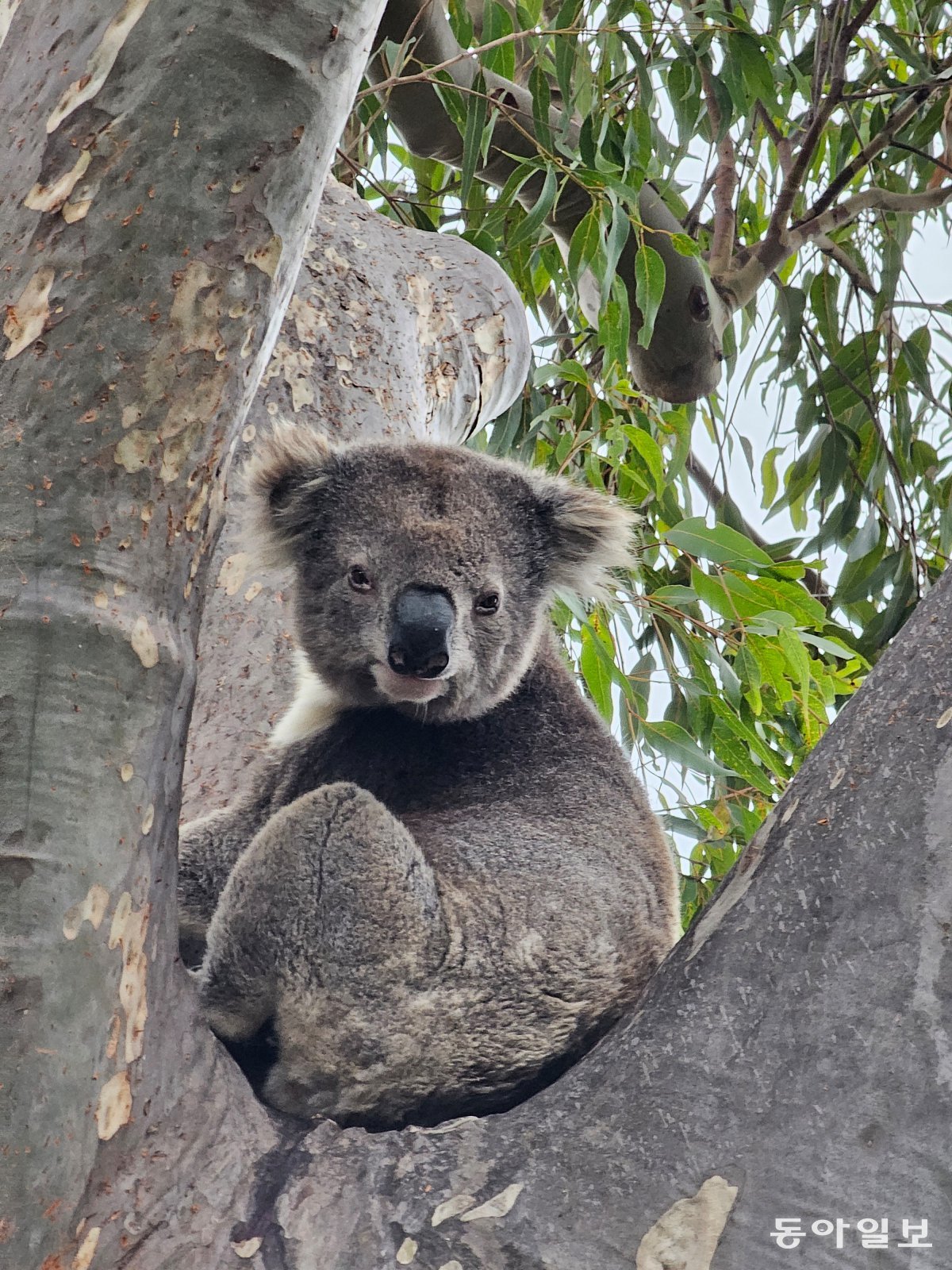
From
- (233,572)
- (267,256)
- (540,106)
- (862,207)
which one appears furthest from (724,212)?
(267,256)

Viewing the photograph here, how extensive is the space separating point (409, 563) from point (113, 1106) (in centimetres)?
114

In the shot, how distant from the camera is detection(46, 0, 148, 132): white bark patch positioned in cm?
131

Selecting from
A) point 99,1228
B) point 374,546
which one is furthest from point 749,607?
point 99,1228

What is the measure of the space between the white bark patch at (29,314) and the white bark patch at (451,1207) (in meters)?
0.90

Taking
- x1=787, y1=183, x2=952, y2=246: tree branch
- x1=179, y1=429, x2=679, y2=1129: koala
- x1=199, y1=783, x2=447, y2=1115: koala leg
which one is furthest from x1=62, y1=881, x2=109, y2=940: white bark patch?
x1=787, y1=183, x2=952, y2=246: tree branch

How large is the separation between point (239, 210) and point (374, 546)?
0.98m

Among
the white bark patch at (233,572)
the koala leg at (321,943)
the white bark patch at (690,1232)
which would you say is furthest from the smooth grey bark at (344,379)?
the white bark patch at (690,1232)

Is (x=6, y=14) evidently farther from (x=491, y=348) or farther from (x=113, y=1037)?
(x=491, y=348)

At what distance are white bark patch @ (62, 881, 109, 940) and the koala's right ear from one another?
123 cm

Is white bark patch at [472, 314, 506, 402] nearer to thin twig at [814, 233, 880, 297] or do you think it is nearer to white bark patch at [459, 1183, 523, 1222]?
thin twig at [814, 233, 880, 297]

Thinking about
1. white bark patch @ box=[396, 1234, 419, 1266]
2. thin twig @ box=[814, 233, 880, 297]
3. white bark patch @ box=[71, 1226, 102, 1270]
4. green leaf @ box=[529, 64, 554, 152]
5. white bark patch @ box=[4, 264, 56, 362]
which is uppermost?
thin twig @ box=[814, 233, 880, 297]

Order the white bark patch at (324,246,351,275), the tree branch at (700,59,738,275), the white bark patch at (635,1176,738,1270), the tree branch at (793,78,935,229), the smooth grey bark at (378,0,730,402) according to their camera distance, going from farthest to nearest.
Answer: the tree branch at (700,59,738,275)
the tree branch at (793,78,935,229)
the smooth grey bark at (378,0,730,402)
the white bark patch at (324,246,351,275)
the white bark patch at (635,1176,738,1270)

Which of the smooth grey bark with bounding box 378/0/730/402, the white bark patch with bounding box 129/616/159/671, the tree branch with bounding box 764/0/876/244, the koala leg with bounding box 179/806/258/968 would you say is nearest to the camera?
the white bark patch with bounding box 129/616/159/671

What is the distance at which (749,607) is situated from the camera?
2.96m
